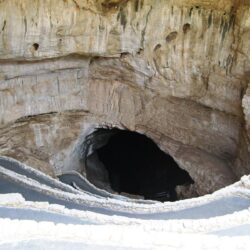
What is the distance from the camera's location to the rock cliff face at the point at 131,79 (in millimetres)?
10180

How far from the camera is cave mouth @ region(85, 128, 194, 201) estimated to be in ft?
48.7

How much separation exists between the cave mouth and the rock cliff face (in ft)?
5.02

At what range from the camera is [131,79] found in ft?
41.0

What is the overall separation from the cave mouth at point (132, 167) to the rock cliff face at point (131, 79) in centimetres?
153

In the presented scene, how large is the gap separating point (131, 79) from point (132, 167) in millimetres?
5321

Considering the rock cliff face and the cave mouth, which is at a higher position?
the rock cliff face

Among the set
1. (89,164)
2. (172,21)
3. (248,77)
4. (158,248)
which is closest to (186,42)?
(172,21)

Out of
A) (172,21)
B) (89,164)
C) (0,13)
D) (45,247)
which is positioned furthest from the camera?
(89,164)

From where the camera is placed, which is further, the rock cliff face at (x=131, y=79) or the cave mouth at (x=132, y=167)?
the cave mouth at (x=132, y=167)

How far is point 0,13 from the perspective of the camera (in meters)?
9.02

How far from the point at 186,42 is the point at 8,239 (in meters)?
8.43

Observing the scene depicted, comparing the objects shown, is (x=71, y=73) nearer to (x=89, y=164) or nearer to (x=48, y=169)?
(x=48, y=169)

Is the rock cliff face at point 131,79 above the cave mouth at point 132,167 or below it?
above

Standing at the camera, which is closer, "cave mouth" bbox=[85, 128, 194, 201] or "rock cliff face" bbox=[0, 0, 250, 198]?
"rock cliff face" bbox=[0, 0, 250, 198]
